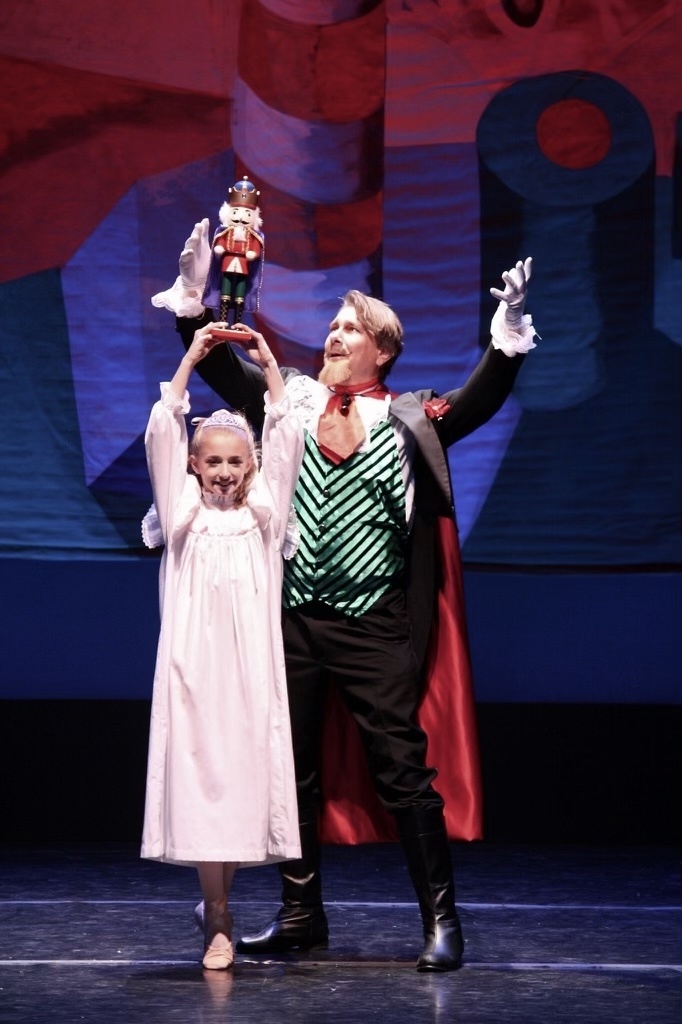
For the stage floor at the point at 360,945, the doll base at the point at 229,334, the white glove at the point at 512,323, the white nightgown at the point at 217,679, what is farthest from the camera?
the white glove at the point at 512,323

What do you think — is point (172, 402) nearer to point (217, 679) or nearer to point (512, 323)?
point (217, 679)

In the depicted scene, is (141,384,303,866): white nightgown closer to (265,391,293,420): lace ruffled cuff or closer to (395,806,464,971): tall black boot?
(265,391,293,420): lace ruffled cuff

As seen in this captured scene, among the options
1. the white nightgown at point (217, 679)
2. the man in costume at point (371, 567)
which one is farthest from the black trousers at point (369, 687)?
the white nightgown at point (217, 679)

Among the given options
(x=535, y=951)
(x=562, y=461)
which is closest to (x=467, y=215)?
(x=562, y=461)

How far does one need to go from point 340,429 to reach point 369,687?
0.55 m

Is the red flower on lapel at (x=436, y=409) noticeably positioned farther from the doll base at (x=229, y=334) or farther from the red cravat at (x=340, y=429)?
the doll base at (x=229, y=334)

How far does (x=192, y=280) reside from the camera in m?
3.44

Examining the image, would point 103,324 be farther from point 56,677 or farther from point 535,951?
point 535,951

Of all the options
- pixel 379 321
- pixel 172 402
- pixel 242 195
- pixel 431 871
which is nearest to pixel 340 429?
pixel 379 321

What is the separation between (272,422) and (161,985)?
114 centimetres

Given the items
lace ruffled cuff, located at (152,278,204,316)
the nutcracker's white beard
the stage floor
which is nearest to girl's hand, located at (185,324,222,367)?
lace ruffled cuff, located at (152,278,204,316)

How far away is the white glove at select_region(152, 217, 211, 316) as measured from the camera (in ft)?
11.1

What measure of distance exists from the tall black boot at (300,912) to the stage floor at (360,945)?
52 mm

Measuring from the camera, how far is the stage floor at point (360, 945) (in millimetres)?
2936
